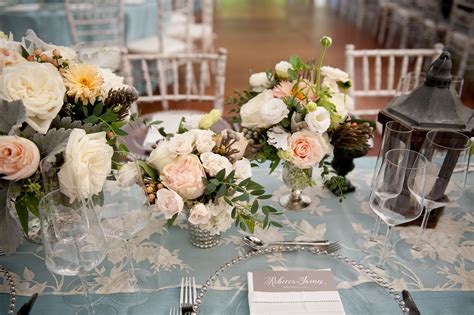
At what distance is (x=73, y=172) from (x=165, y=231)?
1.29ft

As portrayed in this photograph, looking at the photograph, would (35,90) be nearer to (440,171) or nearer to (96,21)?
(440,171)

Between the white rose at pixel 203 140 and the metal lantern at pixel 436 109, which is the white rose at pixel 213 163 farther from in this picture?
the metal lantern at pixel 436 109

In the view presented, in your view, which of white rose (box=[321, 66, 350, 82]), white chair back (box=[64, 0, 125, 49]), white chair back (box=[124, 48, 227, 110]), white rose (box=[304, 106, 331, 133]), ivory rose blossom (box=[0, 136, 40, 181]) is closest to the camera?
ivory rose blossom (box=[0, 136, 40, 181])

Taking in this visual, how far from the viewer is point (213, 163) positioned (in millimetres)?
860

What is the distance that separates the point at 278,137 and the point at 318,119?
0.11 metres

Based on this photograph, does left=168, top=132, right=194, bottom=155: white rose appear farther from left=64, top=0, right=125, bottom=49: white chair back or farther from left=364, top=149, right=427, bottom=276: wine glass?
left=64, top=0, right=125, bottom=49: white chair back

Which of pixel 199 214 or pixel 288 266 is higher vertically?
pixel 199 214

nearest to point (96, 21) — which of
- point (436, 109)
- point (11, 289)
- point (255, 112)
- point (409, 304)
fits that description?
point (255, 112)

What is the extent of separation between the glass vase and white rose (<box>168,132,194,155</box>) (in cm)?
32

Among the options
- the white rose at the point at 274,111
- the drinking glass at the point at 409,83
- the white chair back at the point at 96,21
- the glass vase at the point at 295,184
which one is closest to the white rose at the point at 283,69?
the white rose at the point at 274,111

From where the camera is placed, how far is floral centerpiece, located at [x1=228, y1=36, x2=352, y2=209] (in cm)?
97

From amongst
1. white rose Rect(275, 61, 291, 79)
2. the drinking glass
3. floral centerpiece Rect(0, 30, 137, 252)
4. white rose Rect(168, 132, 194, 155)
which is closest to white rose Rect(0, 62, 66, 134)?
floral centerpiece Rect(0, 30, 137, 252)

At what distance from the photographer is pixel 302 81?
1016 mm

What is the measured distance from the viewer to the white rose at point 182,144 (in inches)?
33.7
